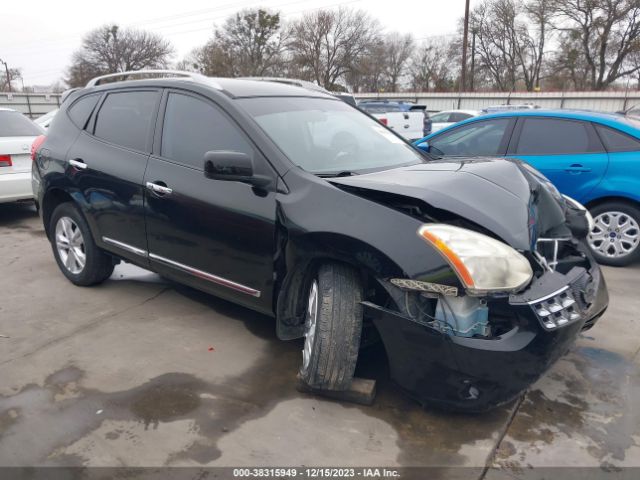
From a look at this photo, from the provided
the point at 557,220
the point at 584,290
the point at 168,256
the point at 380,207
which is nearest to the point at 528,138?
the point at 557,220

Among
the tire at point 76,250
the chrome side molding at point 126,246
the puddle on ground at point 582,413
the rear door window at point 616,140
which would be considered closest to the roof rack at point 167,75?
the tire at point 76,250

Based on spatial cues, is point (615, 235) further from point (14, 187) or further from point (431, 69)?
point (431, 69)

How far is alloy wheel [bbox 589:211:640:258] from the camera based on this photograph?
4945mm

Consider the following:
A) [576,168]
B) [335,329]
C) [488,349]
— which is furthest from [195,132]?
[576,168]

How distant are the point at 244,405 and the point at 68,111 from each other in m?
3.18

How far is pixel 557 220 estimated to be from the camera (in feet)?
9.58

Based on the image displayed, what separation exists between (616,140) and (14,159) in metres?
7.18

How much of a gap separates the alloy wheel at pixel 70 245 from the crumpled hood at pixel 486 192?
2720mm

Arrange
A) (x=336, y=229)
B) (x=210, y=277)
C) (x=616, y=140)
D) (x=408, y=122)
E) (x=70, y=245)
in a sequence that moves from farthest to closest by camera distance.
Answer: (x=408, y=122), (x=616, y=140), (x=70, y=245), (x=210, y=277), (x=336, y=229)

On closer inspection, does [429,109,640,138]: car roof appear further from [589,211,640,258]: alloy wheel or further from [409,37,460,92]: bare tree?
[409,37,460,92]: bare tree

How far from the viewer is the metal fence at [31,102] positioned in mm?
28281

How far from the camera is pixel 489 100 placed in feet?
94.3

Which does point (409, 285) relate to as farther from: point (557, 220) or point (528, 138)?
point (528, 138)

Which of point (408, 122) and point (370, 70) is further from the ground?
point (370, 70)
